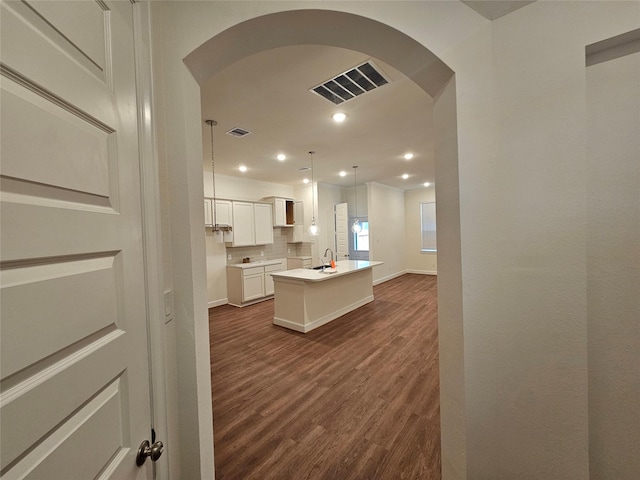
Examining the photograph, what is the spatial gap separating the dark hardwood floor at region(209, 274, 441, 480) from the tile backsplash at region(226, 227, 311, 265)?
210cm

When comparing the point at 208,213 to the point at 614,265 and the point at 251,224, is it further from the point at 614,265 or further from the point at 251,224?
the point at 614,265

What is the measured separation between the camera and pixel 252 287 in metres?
5.49

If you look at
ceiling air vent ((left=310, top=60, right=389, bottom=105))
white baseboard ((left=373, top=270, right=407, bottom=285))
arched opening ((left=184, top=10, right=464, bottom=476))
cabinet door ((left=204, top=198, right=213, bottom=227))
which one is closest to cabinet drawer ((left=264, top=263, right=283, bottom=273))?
cabinet door ((left=204, top=198, right=213, bottom=227))

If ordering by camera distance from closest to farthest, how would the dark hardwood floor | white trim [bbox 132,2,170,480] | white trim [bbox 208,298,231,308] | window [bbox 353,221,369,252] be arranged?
white trim [bbox 132,2,170,480] < the dark hardwood floor < white trim [bbox 208,298,231,308] < window [bbox 353,221,369,252]

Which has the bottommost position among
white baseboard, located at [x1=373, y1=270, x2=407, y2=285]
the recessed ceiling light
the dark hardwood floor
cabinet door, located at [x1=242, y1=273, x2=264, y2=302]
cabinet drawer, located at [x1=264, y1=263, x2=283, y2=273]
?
the dark hardwood floor

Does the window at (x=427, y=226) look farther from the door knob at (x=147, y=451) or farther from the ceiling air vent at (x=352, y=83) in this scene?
the door knob at (x=147, y=451)

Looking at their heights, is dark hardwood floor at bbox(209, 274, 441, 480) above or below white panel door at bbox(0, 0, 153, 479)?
below

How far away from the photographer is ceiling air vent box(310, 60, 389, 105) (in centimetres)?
208

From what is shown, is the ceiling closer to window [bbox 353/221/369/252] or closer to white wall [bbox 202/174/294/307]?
white wall [bbox 202/174/294/307]

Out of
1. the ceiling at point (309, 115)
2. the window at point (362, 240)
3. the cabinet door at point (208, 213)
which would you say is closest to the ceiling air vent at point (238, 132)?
the ceiling at point (309, 115)

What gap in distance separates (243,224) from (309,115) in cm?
335

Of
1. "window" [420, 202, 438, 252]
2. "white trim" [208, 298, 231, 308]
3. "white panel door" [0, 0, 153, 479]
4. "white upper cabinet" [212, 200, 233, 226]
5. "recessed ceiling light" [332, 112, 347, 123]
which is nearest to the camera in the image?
"white panel door" [0, 0, 153, 479]

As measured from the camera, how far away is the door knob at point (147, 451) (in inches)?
30.4

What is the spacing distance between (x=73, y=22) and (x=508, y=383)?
212 centimetres
